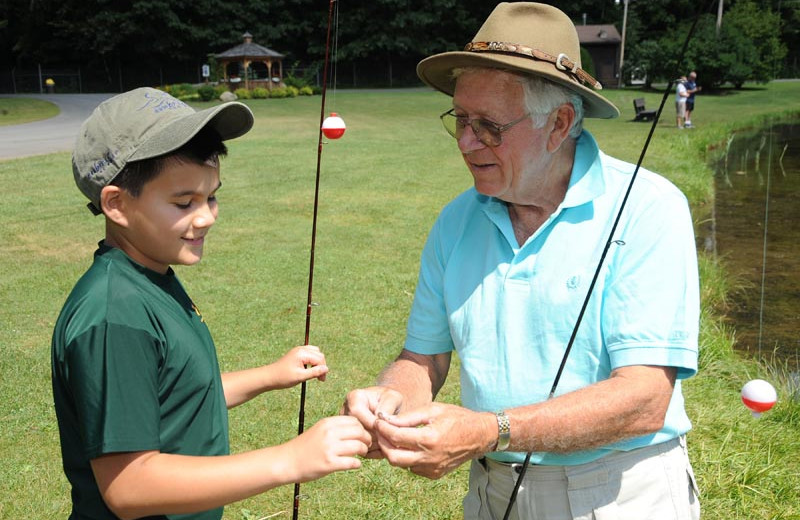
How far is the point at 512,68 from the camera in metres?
2.26

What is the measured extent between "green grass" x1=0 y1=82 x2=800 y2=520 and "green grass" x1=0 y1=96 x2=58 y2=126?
474 inches

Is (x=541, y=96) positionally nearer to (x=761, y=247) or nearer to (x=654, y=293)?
(x=654, y=293)

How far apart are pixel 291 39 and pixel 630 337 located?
182ft

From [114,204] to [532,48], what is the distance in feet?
4.16

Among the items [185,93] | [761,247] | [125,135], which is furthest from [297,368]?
[185,93]

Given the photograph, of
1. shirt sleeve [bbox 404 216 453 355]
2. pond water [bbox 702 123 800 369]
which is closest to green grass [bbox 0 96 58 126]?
pond water [bbox 702 123 800 369]

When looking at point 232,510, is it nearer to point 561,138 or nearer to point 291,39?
point 561,138

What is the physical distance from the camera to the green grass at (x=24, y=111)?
26.3m

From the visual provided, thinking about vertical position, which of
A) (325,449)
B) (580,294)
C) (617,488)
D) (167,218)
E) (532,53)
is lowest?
(617,488)

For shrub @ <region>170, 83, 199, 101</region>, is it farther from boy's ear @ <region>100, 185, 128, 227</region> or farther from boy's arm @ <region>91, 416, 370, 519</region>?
boy's arm @ <region>91, 416, 370, 519</region>

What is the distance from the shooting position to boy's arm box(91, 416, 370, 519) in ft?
5.79

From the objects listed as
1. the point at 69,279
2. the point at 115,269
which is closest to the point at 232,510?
the point at 115,269

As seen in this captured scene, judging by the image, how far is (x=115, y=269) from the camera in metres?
1.91

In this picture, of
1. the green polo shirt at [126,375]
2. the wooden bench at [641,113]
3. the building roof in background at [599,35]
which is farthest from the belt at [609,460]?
the building roof in background at [599,35]
